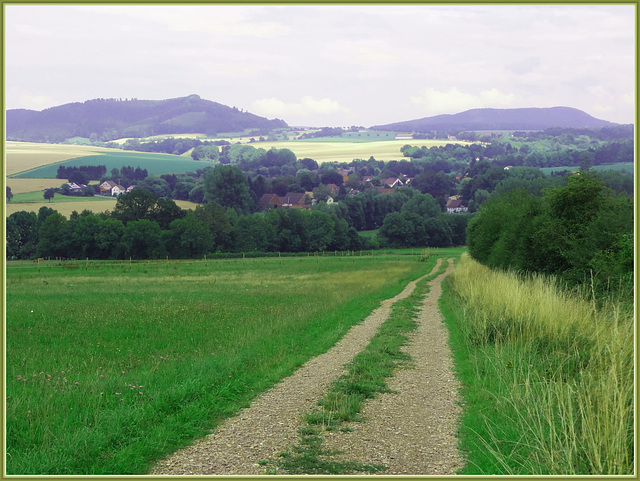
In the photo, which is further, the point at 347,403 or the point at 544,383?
the point at 347,403

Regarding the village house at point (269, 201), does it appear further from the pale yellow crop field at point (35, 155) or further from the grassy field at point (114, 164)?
the pale yellow crop field at point (35, 155)

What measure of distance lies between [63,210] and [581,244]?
316ft

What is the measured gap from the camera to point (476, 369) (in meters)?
12.0

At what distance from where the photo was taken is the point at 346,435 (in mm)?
8250

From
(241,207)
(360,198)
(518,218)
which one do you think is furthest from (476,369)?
(241,207)

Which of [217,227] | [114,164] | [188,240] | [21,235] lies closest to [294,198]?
[114,164]

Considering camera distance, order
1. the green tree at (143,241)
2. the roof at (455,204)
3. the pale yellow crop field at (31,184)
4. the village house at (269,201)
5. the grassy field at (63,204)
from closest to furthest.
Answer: the green tree at (143,241) → the grassy field at (63,204) → the pale yellow crop field at (31,184) → the roof at (455,204) → the village house at (269,201)

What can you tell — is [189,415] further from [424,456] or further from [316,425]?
[424,456]

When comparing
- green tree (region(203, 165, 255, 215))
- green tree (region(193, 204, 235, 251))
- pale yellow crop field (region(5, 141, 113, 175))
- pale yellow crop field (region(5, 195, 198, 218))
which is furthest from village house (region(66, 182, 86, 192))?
green tree (region(193, 204, 235, 251))

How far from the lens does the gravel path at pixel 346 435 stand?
7207mm

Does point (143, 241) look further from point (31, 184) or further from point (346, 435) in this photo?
point (346, 435)

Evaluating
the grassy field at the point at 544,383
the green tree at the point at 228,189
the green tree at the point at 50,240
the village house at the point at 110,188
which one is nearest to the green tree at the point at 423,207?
the green tree at the point at 228,189

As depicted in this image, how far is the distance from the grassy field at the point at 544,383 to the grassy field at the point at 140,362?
398 cm

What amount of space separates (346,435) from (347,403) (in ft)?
4.57
